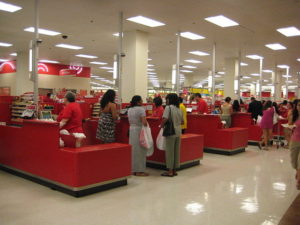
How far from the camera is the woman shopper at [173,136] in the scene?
5371 mm

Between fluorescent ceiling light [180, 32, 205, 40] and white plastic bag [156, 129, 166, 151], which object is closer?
white plastic bag [156, 129, 166, 151]

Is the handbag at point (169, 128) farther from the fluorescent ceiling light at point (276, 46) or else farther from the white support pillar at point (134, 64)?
the fluorescent ceiling light at point (276, 46)

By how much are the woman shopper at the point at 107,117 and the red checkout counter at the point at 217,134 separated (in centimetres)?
370

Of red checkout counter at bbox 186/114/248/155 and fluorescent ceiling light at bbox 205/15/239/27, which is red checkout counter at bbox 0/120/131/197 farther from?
fluorescent ceiling light at bbox 205/15/239/27

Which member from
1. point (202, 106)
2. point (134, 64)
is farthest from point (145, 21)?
point (202, 106)

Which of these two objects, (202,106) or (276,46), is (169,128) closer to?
(202,106)

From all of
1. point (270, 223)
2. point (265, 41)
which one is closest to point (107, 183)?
point (270, 223)

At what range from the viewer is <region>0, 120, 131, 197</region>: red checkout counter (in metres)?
4.22

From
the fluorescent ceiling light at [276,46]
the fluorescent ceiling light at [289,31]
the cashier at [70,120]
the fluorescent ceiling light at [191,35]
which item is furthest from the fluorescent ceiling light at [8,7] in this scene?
the fluorescent ceiling light at [276,46]

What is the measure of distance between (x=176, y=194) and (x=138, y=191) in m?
0.60

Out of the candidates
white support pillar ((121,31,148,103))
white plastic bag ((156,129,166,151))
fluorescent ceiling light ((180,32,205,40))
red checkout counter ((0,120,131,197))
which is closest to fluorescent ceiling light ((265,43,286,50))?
fluorescent ceiling light ((180,32,205,40))

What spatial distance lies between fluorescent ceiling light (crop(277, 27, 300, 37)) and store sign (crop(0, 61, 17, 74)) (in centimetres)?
1335

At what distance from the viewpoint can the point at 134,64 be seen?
926 cm

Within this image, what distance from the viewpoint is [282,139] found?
438 inches
